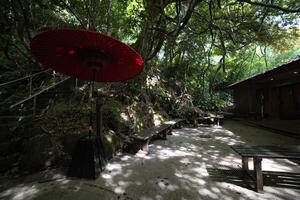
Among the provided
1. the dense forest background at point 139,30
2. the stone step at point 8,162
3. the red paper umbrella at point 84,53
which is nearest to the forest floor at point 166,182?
the stone step at point 8,162

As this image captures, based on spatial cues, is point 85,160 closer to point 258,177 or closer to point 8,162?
point 8,162

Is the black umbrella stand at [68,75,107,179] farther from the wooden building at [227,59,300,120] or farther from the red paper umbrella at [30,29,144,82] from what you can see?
the wooden building at [227,59,300,120]

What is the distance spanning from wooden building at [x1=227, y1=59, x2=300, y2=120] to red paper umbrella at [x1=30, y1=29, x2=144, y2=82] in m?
6.01

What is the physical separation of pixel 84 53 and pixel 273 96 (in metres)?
10.9

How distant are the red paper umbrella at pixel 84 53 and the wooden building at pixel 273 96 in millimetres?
6014

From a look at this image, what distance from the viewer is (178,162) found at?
3.75m

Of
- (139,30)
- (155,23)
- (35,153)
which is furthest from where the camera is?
(139,30)

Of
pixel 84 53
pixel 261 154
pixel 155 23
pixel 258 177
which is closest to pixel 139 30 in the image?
pixel 155 23

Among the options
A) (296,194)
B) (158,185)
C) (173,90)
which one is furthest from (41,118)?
(173,90)

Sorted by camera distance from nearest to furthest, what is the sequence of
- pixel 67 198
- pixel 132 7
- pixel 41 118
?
pixel 67 198 < pixel 41 118 < pixel 132 7

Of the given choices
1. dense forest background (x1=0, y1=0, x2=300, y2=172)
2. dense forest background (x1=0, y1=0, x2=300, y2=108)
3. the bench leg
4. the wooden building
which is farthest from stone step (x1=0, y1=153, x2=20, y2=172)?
the wooden building

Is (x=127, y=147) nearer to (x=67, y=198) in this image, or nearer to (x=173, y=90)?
→ (x=67, y=198)

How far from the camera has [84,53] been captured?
234 cm

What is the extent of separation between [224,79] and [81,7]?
40.9 ft
